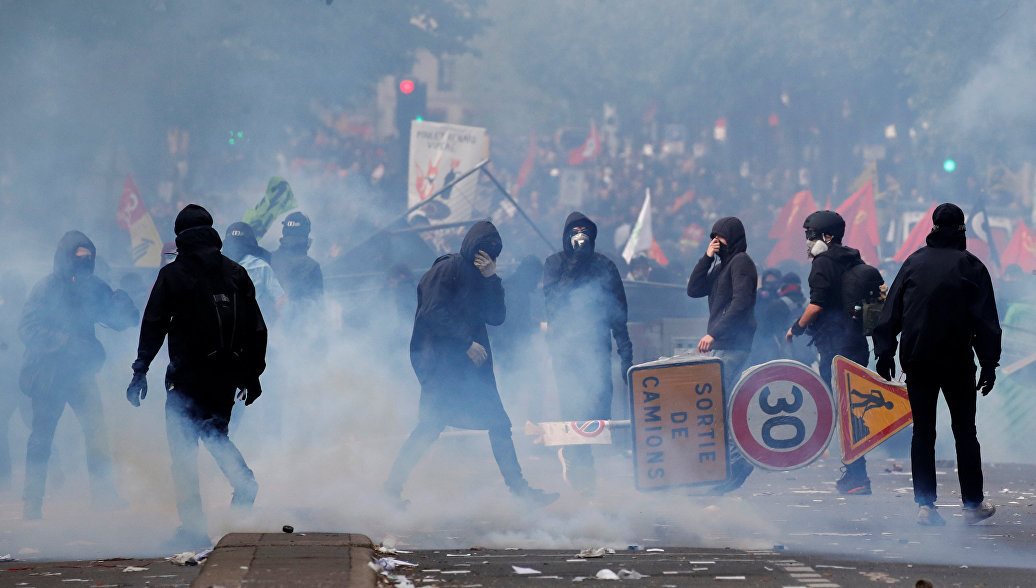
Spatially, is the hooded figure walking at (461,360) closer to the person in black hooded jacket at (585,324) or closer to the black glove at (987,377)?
the person in black hooded jacket at (585,324)

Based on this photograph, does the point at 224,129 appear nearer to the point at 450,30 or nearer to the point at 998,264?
the point at 450,30

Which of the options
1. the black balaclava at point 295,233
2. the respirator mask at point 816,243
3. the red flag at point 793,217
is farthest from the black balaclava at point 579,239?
the red flag at point 793,217

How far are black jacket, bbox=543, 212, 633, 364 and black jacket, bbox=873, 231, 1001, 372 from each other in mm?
2271

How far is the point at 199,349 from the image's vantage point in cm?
616

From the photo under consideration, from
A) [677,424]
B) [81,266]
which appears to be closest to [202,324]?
[81,266]

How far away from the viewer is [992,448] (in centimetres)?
1183

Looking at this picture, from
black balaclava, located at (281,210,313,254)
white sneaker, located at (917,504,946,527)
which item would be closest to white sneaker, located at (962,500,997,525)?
white sneaker, located at (917,504,946,527)

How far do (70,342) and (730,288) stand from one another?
12.8ft

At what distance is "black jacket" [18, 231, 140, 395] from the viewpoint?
8070 mm

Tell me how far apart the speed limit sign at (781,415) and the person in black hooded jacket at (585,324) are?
155cm

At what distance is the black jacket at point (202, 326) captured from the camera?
614cm

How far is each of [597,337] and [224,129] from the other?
2023 centimetres

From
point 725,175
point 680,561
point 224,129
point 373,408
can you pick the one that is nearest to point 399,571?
point 680,561

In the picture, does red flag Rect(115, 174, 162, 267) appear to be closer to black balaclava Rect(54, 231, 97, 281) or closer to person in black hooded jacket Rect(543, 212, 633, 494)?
black balaclava Rect(54, 231, 97, 281)
